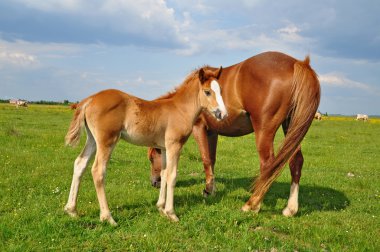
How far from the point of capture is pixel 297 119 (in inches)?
255

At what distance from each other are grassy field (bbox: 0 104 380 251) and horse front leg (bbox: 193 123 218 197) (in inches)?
10.9

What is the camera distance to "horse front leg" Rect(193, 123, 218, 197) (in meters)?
7.84

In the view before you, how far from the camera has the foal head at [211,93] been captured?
19.3 ft

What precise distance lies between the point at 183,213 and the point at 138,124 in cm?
177

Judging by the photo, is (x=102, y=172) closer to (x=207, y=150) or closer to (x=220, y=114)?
(x=220, y=114)

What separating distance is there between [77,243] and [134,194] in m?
2.57

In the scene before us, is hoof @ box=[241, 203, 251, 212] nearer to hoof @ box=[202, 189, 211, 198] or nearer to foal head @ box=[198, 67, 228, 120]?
hoof @ box=[202, 189, 211, 198]

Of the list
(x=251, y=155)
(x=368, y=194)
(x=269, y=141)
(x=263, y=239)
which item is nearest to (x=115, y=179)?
(x=269, y=141)

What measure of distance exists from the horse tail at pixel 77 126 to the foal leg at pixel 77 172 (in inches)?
12.1

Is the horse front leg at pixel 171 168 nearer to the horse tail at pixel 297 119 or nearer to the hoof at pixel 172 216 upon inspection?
the hoof at pixel 172 216

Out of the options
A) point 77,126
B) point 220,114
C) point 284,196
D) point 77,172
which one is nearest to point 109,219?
point 77,172

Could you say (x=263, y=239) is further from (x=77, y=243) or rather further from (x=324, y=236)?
(x=77, y=243)

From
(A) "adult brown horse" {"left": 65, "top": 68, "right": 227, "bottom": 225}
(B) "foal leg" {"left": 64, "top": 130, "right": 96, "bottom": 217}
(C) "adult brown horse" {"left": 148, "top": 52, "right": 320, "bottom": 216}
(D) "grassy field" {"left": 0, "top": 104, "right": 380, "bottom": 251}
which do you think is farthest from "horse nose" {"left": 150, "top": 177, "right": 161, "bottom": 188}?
(B) "foal leg" {"left": 64, "top": 130, "right": 96, "bottom": 217}

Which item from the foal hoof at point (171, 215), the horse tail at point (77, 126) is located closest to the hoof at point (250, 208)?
the foal hoof at point (171, 215)
